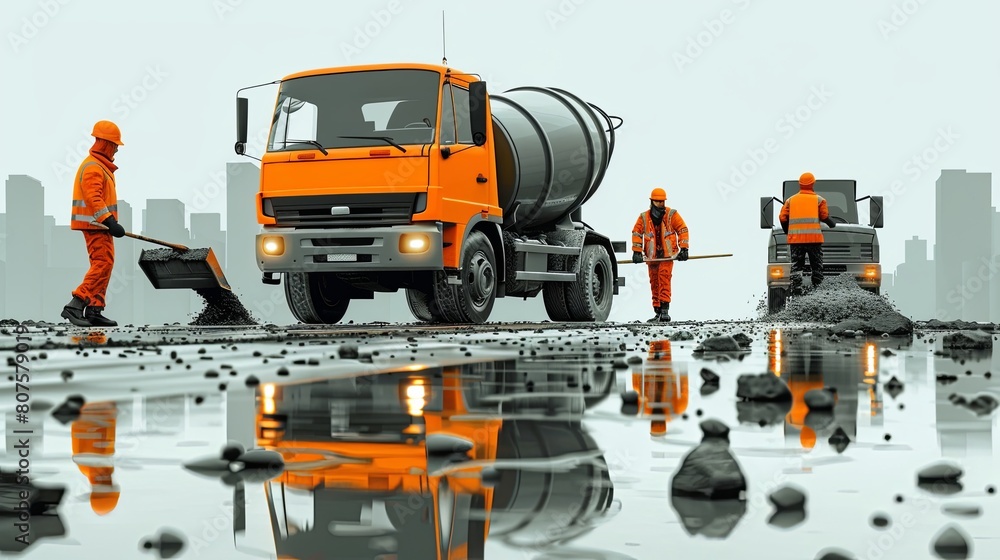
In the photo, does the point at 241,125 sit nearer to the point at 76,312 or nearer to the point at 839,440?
the point at 76,312

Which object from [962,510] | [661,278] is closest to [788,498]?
[962,510]

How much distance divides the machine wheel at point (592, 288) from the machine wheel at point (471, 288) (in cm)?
291

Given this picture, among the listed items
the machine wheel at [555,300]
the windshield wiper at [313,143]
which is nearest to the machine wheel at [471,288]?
the windshield wiper at [313,143]

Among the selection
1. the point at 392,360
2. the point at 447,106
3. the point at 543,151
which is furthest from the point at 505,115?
the point at 392,360

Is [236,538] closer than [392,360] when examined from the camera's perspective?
Yes

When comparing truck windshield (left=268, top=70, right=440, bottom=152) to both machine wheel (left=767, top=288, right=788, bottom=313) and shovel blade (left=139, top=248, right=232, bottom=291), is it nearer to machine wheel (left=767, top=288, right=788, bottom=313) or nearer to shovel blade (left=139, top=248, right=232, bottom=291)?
shovel blade (left=139, top=248, right=232, bottom=291)

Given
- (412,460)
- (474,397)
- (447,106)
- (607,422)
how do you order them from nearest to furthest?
(412,460), (607,422), (474,397), (447,106)

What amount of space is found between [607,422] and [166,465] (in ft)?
4.99

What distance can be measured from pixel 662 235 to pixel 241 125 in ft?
26.0

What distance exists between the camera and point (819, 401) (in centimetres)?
407

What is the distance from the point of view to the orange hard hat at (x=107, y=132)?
45.8 ft

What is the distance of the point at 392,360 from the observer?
22.2 feet

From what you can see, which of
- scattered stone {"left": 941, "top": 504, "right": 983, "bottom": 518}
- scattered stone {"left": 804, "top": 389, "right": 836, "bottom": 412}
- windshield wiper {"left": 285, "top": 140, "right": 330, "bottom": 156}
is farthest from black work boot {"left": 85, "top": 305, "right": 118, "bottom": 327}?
scattered stone {"left": 941, "top": 504, "right": 983, "bottom": 518}

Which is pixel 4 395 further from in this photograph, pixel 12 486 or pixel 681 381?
pixel 681 381
